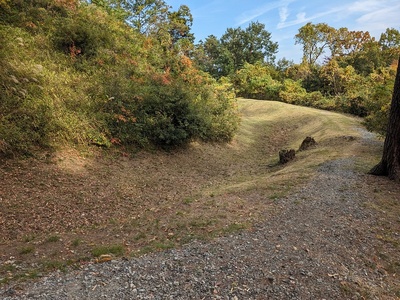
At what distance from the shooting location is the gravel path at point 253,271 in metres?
2.93

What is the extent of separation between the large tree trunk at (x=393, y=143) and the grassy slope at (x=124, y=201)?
121 centimetres

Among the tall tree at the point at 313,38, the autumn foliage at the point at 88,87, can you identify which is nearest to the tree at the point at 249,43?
the tall tree at the point at 313,38

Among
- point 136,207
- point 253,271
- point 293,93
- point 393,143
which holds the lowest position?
point 136,207

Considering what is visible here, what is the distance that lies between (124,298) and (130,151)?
5828mm

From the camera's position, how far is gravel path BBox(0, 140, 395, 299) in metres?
2.93

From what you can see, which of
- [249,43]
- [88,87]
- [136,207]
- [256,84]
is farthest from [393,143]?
[249,43]

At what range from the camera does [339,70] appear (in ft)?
82.9

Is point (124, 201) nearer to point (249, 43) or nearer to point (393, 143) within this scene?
point (393, 143)

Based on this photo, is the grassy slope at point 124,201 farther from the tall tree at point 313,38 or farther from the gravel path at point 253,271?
the tall tree at point 313,38

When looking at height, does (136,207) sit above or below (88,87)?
below

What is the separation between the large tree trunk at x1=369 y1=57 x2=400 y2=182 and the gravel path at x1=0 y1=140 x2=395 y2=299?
2.40 metres

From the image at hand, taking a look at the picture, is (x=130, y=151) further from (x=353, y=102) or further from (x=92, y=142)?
(x=353, y=102)

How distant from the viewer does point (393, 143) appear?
21.1 ft

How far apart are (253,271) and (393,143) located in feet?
16.4
